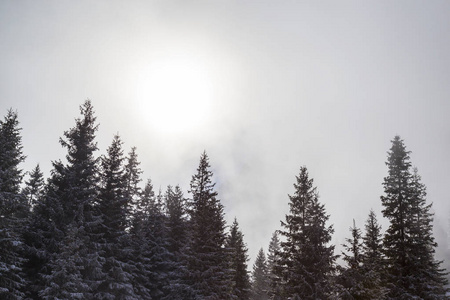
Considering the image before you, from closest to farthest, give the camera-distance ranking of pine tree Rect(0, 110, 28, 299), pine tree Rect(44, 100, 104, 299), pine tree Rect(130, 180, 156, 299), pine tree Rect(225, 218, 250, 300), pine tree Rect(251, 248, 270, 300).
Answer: pine tree Rect(0, 110, 28, 299) < pine tree Rect(44, 100, 104, 299) < pine tree Rect(130, 180, 156, 299) < pine tree Rect(225, 218, 250, 300) < pine tree Rect(251, 248, 270, 300)

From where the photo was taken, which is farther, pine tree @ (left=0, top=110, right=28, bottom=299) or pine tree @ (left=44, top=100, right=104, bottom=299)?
pine tree @ (left=44, top=100, right=104, bottom=299)

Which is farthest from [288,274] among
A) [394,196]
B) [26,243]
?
[26,243]

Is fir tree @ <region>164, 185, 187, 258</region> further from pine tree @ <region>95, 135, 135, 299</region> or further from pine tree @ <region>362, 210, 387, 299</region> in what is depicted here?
pine tree @ <region>362, 210, 387, 299</region>

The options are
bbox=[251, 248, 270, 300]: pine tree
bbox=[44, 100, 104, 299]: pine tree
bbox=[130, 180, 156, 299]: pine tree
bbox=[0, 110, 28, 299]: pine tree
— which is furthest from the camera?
bbox=[251, 248, 270, 300]: pine tree

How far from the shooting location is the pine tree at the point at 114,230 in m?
28.6

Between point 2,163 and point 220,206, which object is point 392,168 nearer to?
point 220,206

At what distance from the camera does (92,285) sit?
1021 inches

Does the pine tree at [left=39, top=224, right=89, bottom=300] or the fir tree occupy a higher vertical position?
the fir tree

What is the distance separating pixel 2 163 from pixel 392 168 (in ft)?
112

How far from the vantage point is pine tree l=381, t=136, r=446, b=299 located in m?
27.0

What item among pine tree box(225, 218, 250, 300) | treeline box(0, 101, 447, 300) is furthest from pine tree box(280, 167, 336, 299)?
pine tree box(225, 218, 250, 300)

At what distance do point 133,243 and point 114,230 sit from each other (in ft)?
17.1

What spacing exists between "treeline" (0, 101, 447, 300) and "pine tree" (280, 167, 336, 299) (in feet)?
0.32

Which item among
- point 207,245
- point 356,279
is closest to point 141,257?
point 207,245
